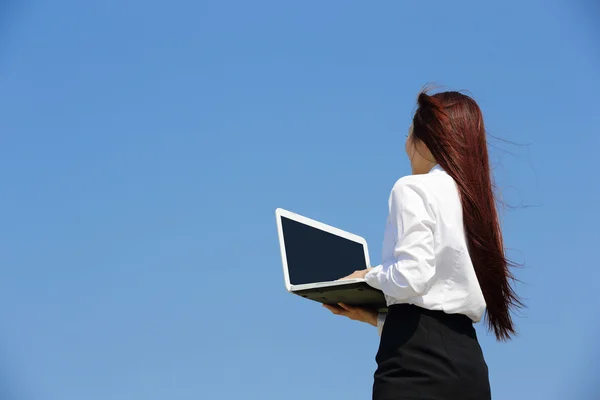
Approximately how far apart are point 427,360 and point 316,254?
1.25 m

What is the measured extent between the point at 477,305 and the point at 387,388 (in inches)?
19.1

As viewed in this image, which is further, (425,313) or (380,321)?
(380,321)

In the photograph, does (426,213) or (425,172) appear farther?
(425,172)

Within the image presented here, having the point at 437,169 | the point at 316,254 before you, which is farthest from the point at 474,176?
the point at 316,254

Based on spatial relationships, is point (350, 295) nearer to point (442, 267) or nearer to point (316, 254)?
point (442, 267)

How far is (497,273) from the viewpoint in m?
3.24

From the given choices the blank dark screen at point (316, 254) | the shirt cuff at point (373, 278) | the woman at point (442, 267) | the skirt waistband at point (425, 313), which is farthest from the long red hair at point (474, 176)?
the blank dark screen at point (316, 254)

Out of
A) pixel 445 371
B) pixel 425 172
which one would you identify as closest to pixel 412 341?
pixel 445 371

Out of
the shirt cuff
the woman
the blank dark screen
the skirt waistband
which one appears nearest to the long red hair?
the woman

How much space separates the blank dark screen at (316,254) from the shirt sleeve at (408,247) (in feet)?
2.54

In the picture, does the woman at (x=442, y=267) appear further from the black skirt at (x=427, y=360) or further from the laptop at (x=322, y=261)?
the laptop at (x=322, y=261)

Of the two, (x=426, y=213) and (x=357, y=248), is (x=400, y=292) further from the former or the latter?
(x=357, y=248)

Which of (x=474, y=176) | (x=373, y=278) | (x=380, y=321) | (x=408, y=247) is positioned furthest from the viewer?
(x=380, y=321)

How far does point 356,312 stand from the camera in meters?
3.70
